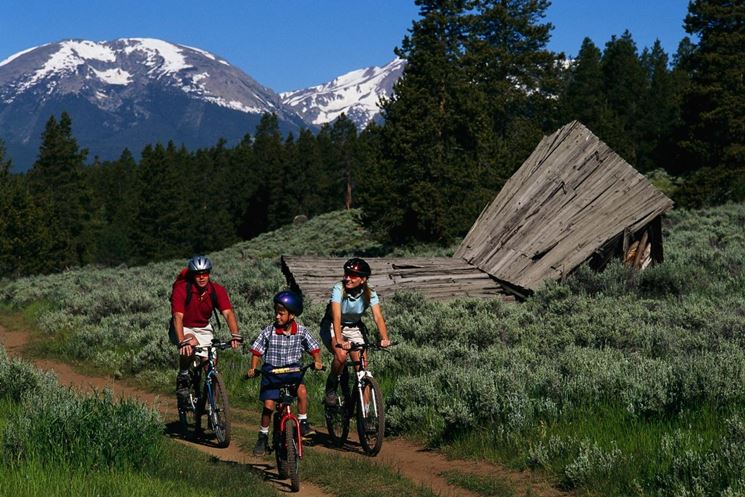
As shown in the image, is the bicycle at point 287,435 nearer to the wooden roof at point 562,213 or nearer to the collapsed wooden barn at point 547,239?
the collapsed wooden barn at point 547,239

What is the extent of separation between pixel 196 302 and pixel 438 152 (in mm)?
23954

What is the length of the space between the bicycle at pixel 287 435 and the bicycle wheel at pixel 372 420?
1.10 m

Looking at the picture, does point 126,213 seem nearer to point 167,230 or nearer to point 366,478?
point 167,230

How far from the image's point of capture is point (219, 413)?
924 cm

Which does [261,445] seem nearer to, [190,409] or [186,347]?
[186,347]

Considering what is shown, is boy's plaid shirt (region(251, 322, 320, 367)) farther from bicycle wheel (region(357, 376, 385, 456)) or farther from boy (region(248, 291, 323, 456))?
bicycle wheel (region(357, 376, 385, 456))

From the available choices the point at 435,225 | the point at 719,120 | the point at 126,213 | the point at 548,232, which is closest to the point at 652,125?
the point at 719,120

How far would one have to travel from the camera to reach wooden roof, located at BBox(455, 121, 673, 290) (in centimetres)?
1784

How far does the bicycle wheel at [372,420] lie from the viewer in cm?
871

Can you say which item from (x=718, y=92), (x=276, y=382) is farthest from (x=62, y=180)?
(x=276, y=382)

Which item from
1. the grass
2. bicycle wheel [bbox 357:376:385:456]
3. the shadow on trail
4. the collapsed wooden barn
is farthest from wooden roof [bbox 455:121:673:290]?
the grass

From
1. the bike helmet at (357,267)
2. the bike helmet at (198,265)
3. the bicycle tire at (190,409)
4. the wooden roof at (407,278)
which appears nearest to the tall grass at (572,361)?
the wooden roof at (407,278)

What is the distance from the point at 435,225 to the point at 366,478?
25115mm

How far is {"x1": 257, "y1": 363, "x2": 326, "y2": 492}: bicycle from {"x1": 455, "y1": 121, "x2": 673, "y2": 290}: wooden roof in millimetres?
10503
